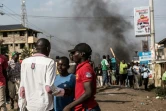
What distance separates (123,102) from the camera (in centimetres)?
1458

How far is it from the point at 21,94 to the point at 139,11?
20.9 m

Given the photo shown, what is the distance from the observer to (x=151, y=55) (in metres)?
23.3

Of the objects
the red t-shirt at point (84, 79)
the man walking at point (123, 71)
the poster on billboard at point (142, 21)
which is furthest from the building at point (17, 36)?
the red t-shirt at point (84, 79)

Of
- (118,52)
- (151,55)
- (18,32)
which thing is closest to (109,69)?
(151,55)

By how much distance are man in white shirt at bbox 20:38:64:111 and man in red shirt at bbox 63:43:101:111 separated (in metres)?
0.29

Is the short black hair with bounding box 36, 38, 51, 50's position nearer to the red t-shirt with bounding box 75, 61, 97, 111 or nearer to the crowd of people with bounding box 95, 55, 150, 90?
the red t-shirt with bounding box 75, 61, 97, 111

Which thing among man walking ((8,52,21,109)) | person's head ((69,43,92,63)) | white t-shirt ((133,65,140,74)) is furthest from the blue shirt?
white t-shirt ((133,65,140,74))

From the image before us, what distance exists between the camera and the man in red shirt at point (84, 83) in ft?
15.1

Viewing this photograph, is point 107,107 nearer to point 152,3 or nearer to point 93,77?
point 93,77

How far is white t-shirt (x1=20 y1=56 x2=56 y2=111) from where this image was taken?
4727 mm

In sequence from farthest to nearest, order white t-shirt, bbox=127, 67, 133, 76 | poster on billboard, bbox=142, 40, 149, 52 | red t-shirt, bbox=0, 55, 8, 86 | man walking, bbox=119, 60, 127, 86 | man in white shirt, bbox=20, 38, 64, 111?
poster on billboard, bbox=142, 40, 149, 52 < white t-shirt, bbox=127, 67, 133, 76 < man walking, bbox=119, 60, 127, 86 < red t-shirt, bbox=0, 55, 8, 86 < man in white shirt, bbox=20, 38, 64, 111

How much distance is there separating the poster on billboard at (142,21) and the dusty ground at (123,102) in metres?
6.62

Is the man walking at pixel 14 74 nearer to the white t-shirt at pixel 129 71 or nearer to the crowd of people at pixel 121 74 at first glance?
the crowd of people at pixel 121 74

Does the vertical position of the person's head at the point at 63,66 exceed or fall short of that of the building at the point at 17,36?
it falls short
